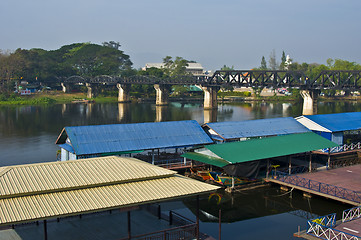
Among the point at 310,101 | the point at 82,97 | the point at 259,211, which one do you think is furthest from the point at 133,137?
the point at 82,97

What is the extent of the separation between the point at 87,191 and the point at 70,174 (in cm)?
202

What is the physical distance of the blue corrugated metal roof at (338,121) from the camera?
51938 millimetres

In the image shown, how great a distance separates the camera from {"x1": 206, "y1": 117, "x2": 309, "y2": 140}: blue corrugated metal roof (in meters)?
47.3

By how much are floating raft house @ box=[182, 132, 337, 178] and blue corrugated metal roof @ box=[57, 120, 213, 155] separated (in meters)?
2.74

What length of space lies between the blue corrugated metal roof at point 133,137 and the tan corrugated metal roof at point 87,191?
1457cm

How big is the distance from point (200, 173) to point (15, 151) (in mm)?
31096

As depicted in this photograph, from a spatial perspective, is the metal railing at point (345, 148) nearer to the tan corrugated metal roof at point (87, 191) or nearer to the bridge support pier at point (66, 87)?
the tan corrugated metal roof at point (87, 191)

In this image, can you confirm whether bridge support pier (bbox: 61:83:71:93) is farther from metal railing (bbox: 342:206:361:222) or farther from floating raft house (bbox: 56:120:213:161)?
metal railing (bbox: 342:206:361:222)

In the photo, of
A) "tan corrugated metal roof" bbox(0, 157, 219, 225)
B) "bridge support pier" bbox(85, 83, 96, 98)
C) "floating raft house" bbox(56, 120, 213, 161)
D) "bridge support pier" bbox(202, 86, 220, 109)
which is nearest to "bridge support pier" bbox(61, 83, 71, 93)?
"bridge support pier" bbox(85, 83, 96, 98)

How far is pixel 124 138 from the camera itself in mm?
42875

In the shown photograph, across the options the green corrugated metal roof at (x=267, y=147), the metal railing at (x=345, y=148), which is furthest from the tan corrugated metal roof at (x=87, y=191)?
the metal railing at (x=345, y=148)

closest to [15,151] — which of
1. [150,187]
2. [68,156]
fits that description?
[68,156]

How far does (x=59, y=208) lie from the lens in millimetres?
20172

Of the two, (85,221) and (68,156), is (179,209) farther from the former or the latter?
(68,156)
